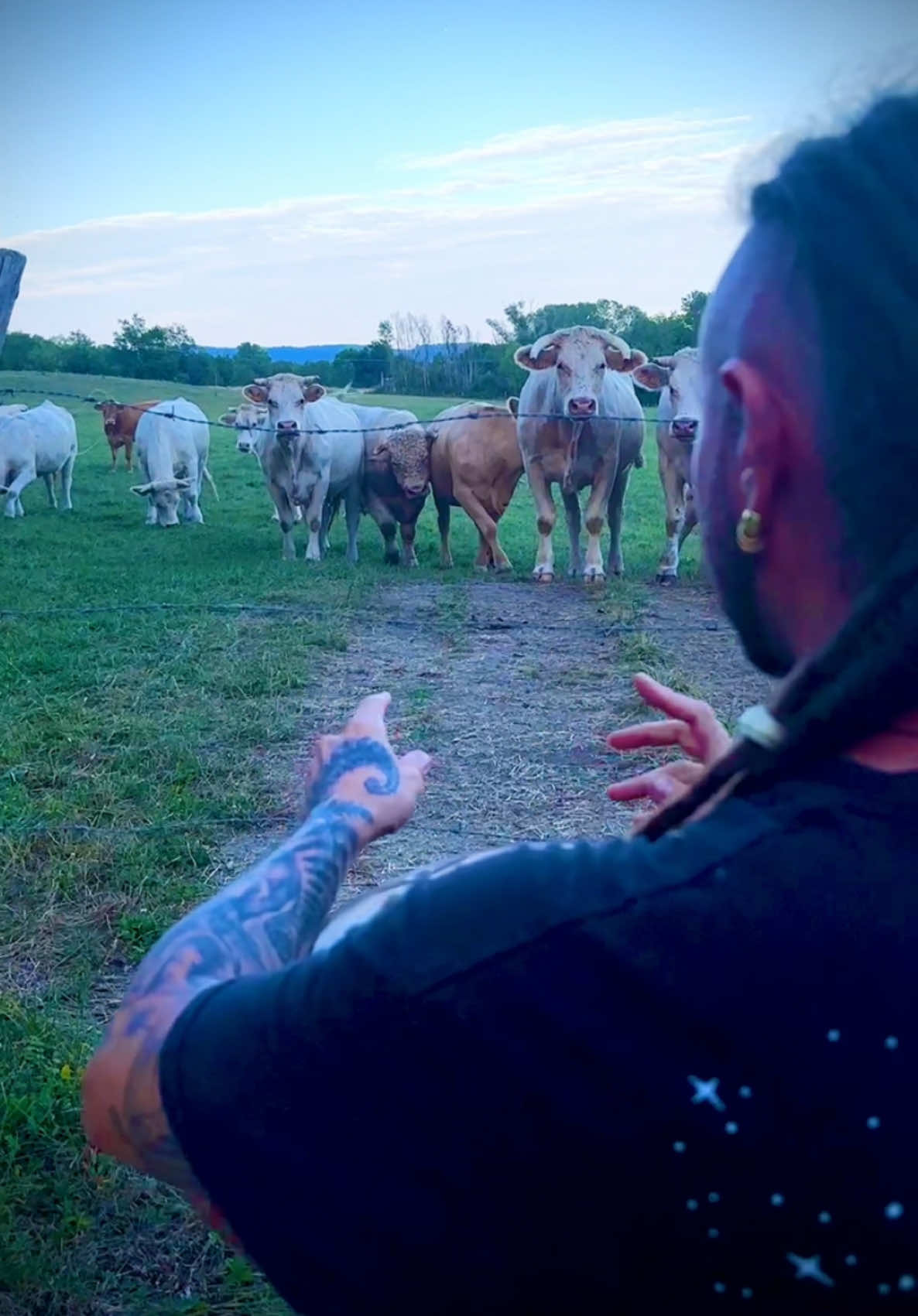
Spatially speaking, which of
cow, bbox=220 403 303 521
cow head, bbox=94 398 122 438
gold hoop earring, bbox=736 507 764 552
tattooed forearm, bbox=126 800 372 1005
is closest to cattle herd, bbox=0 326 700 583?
cow, bbox=220 403 303 521

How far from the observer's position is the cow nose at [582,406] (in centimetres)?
1080

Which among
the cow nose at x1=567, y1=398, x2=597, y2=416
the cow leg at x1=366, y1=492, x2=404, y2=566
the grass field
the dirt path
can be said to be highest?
the cow nose at x1=567, y1=398, x2=597, y2=416

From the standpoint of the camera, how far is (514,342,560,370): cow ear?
1141 centimetres

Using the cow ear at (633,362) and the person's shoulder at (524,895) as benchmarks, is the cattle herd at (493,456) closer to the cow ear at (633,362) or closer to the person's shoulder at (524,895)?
the cow ear at (633,362)

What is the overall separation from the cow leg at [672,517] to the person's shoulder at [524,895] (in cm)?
1075

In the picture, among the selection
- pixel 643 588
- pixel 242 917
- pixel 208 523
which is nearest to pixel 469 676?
pixel 643 588

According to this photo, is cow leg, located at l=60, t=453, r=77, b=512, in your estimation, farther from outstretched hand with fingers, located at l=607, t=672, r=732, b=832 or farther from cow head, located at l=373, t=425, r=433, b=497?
outstretched hand with fingers, located at l=607, t=672, r=732, b=832

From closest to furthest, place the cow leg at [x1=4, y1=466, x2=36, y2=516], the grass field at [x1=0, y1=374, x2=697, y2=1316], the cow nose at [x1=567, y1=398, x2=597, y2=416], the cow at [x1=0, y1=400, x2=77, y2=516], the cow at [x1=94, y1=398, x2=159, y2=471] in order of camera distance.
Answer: the grass field at [x1=0, y1=374, x2=697, y2=1316] → the cow nose at [x1=567, y1=398, x2=597, y2=416] → the cow leg at [x1=4, y1=466, x2=36, y2=516] → the cow at [x1=0, y1=400, x2=77, y2=516] → the cow at [x1=94, y1=398, x2=159, y2=471]

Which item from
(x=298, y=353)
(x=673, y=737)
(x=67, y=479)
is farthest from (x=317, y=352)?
(x=673, y=737)

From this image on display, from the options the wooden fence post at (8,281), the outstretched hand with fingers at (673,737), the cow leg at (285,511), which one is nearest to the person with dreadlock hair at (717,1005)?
the outstretched hand with fingers at (673,737)

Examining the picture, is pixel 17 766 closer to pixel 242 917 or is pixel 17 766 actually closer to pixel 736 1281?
pixel 242 917

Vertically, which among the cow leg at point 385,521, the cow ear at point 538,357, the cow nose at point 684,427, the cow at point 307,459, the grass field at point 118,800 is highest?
the cow ear at point 538,357

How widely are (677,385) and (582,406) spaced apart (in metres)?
1.11

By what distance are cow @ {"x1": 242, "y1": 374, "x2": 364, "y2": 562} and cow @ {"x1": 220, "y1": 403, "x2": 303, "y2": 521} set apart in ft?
0.71
